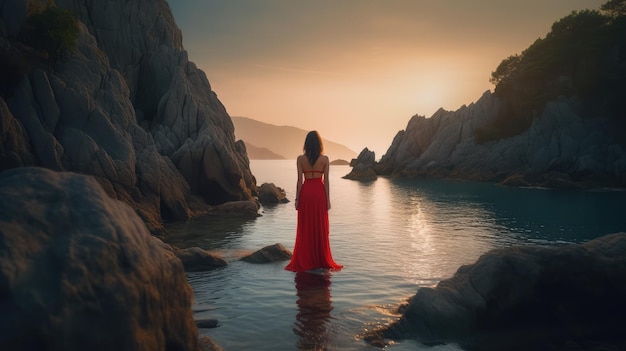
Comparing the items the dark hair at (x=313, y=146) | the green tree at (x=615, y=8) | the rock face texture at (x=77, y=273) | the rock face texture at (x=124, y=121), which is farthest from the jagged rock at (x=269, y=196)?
the green tree at (x=615, y=8)

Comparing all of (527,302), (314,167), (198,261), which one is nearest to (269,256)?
(198,261)

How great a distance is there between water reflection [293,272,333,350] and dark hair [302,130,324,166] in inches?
136

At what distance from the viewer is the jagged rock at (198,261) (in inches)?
582

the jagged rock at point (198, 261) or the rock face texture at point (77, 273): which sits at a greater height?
the rock face texture at point (77, 273)

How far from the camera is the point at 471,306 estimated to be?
8852mm

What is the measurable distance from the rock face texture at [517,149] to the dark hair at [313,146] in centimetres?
6285

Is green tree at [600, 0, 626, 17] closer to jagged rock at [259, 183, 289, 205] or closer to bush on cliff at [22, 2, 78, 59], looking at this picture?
jagged rock at [259, 183, 289, 205]

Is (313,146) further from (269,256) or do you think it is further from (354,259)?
(354,259)

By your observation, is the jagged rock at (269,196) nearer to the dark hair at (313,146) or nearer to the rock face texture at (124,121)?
the rock face texture at (124,121)

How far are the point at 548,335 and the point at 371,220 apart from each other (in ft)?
76.4

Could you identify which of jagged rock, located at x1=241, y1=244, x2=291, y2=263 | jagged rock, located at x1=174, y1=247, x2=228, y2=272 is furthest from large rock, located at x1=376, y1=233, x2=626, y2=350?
jagged rock, located at x1=174, y1=247, x2=228, y2=272

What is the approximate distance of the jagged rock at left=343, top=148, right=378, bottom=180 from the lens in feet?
339

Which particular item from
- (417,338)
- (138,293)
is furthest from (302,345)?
(138,293)

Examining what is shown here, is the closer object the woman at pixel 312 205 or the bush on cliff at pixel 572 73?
the woman at pixel 312 205
